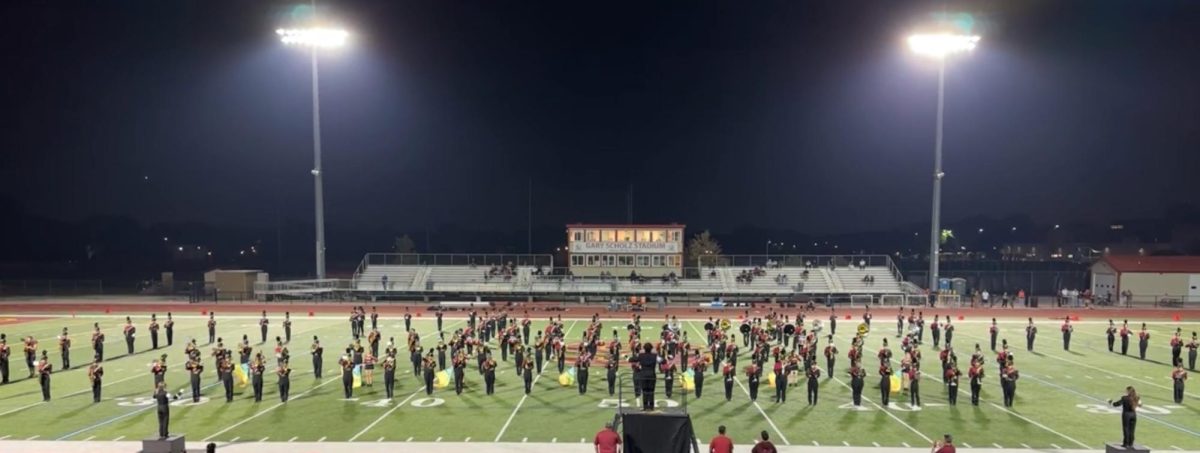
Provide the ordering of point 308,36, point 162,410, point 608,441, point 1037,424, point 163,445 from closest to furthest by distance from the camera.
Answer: point 608,441, point 163,445, point 162,410, point 1037,424, point 308,36

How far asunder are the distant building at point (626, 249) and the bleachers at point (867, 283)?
11.3 m

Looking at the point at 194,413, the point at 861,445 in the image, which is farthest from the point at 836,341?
the point at 194,413

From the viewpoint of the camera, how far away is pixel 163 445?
10.6m

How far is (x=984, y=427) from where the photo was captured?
13711 millimetres

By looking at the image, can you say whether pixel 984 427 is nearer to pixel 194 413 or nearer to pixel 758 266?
pixel 194 413

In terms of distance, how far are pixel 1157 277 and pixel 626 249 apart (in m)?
33.9

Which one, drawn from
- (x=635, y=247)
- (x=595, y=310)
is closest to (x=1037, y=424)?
(x=595, y=310)

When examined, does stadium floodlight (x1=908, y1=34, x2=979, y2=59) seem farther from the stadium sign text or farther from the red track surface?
the stadium sign text

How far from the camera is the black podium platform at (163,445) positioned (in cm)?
1064

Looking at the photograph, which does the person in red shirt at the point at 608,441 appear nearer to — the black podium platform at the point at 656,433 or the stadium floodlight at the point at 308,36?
the black podium platform at the point at 656,433

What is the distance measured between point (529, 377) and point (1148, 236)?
12440 centimetres

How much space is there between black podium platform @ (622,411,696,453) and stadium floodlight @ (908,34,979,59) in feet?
121

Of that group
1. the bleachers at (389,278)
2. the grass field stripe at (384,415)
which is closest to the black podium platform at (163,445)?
the grass field stripe at (384,415)

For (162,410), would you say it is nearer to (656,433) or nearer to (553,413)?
(553,413)
